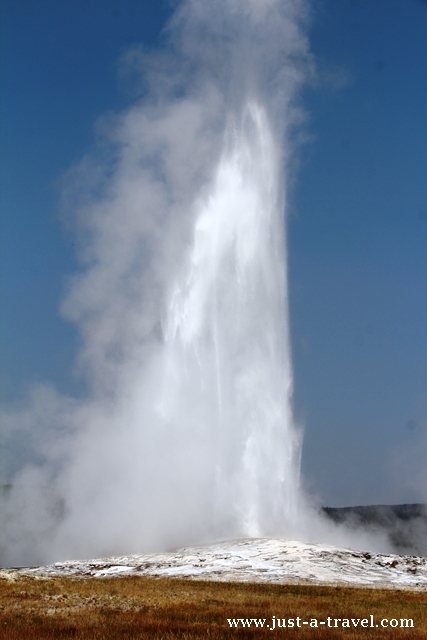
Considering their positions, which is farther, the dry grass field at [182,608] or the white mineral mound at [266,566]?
the white mineral mound at [266,566]

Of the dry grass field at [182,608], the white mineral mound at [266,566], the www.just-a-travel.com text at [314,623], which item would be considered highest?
the white mineral mound at [266,566]

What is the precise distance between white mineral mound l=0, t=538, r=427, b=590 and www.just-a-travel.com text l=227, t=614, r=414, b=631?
10398mm

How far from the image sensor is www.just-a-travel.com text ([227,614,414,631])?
16.1 m

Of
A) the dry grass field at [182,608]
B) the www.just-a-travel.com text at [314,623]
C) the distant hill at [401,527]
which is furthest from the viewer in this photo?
the distant hill at [401,527]

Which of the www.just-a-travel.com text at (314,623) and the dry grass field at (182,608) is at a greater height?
the dry grass field at (182,608)

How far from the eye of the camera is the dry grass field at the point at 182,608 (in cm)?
1513

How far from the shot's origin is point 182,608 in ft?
62.5

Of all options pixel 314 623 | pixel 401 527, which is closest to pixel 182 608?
pixel 314 623

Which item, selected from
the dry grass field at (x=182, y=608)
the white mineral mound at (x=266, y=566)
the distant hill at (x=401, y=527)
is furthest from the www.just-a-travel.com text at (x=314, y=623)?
the distant hill at (x=401, y=527)

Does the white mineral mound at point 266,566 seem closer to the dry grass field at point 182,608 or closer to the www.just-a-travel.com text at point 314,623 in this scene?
the dry grass field at point 182,608

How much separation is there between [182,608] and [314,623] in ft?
13.5

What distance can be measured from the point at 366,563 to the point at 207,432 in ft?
47.4

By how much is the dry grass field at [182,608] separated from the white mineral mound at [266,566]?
124 inches

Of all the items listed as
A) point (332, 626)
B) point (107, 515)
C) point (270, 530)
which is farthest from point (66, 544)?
point (332, 626)
